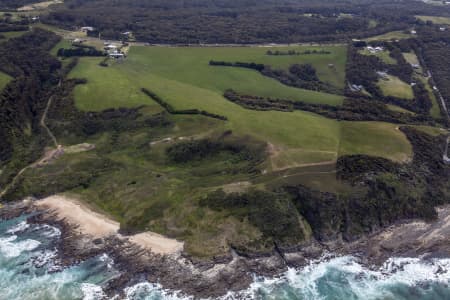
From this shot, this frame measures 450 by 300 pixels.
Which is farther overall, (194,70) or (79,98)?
(194,70)

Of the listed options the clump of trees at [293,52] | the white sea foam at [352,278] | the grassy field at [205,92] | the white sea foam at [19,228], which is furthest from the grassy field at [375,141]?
the white sea foam at [19,228]

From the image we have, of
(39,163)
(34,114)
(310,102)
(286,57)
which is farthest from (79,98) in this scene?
(286,57)

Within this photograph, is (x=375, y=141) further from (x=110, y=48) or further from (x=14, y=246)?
(x=110, y=48)

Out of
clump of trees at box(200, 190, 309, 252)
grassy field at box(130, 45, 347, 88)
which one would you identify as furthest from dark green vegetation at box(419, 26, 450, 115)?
clump of trees at box(200, 190, 309, 252)

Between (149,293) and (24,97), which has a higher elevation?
(24,97)

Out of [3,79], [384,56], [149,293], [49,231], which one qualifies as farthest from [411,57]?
[3,79]

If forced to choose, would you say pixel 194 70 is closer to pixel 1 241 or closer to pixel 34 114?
pixel 34 114

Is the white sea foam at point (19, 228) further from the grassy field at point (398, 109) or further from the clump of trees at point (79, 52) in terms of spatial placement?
the grassy field at point (398, 109)
